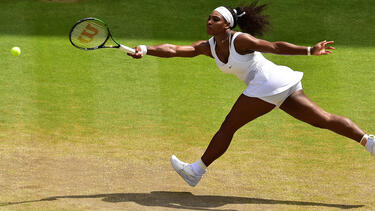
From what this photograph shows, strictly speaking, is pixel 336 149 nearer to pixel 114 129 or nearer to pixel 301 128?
pixel 301 128

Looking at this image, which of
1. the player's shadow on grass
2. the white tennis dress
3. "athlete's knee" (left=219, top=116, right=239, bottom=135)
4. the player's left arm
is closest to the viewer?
the player's left arm

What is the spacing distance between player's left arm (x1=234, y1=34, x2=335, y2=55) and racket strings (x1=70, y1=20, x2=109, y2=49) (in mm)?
1523

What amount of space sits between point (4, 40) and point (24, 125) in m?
3.46

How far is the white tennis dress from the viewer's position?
8055mm

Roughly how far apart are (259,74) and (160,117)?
302 centimetres

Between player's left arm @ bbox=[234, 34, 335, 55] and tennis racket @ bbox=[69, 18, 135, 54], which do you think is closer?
player's left arm @ bbox=[234, 34, 335, 55]

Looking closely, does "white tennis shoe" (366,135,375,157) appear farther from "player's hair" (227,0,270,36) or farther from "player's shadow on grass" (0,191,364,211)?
"player's hair" (227,0,270,36)

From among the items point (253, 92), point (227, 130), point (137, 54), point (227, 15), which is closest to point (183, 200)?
point (227, 130)

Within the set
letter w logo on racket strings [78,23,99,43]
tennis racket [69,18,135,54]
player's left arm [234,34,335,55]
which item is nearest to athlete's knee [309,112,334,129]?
player's left arm [234,34,335,55]

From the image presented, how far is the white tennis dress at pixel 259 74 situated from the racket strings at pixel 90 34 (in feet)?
4.60

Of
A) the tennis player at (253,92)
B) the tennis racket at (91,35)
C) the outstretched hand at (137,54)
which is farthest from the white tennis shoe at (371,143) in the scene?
the tennis racket at (91,35)

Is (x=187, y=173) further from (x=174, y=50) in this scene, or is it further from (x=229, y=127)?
(x=174, y=50)

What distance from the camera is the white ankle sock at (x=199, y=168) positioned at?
8.32 m

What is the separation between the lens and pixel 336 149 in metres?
9.83
